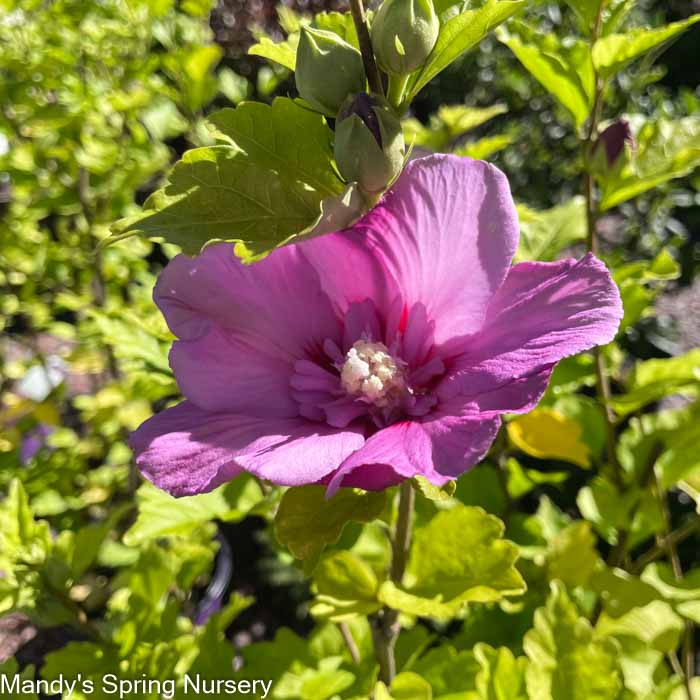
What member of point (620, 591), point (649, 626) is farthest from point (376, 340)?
point (649, 626)

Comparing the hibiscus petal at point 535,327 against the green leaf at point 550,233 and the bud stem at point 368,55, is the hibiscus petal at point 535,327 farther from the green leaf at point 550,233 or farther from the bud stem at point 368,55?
the green leaf at point 550,233

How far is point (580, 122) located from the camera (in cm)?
79

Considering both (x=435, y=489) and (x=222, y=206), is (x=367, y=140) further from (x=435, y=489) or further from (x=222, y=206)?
(x=435, y=489)

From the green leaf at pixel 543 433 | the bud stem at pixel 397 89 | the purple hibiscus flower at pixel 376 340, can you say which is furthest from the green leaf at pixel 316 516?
the green leaf at pixel 543 433

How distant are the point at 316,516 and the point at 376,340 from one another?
160 mm

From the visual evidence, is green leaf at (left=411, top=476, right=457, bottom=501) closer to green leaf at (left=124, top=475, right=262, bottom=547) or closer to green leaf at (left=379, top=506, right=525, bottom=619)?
green leaf at (left=379, top=506, right=525, bottom=619)

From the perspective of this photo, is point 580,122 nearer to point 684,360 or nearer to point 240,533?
point 684,360

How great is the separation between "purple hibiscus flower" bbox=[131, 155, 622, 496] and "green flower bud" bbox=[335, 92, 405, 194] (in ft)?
0.19

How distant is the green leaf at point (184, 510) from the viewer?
77 cm

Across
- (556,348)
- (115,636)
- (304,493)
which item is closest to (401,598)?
(304,493)

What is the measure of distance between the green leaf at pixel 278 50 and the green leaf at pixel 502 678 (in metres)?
0.57

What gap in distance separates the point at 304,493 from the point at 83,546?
433 millimetres

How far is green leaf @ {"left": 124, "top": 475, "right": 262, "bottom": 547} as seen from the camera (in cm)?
77

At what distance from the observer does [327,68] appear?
17.8 inches
